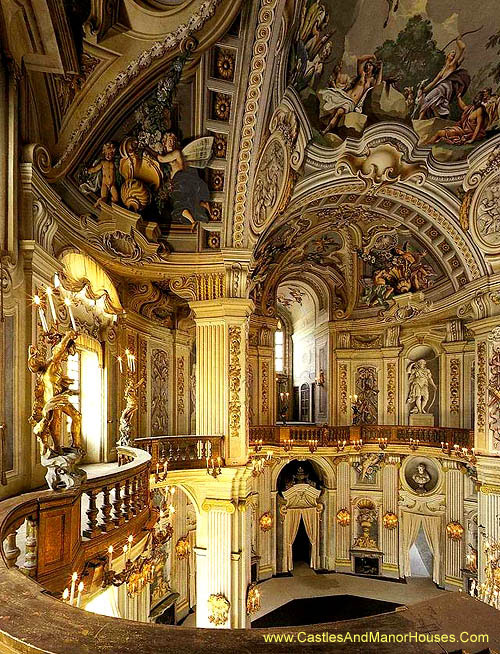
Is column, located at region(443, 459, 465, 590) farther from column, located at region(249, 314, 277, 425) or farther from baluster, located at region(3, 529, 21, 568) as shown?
baluster, located at region(3, 529, 21, 568)

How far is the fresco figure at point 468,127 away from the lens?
1149 centimetres

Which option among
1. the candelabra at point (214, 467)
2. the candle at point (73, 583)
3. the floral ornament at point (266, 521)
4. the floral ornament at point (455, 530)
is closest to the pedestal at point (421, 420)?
the floral ornament at point (455, 530)

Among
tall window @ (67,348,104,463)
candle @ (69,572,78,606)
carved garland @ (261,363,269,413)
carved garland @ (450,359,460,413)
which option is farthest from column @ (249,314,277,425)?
candle @ (69,572,78,606)

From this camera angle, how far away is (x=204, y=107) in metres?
9.44

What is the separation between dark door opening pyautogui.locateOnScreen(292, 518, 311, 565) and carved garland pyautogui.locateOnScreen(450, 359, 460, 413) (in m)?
7.85

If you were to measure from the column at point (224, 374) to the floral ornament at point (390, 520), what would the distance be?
9718mm

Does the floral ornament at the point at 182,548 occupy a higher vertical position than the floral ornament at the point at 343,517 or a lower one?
higher

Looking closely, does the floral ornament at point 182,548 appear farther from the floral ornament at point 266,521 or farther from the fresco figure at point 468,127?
the fresco figure at point 468,127

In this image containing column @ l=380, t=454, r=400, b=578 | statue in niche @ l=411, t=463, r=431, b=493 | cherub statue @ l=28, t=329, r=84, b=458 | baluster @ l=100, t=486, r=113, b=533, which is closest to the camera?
cherub statue @ l=28, t=329, r=84, b=458

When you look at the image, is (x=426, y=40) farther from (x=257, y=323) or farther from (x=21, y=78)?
(x=257, y=323)

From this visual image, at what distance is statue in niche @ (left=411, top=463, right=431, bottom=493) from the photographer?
58.4ft

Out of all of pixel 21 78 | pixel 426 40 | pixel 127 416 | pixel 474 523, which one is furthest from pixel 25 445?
pixel 474 523

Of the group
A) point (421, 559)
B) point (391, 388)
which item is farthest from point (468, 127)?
point (421, 559)

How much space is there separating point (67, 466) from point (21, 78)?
5555 millimetres
